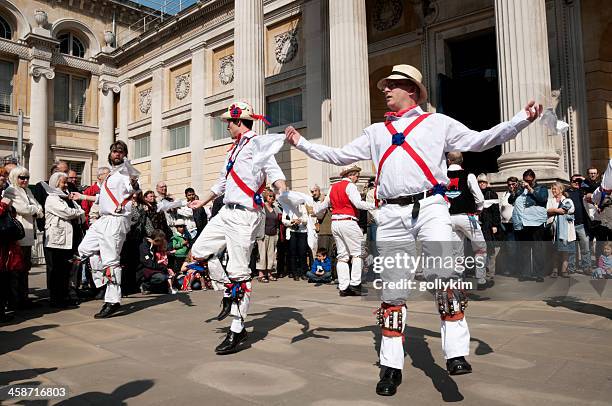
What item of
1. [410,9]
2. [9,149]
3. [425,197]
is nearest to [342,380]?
[425,197]

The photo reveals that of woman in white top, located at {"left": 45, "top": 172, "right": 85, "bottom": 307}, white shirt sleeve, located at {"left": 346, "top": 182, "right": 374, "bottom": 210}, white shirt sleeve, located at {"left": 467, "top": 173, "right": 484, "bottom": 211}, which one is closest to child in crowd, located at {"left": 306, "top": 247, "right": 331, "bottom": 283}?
white shirt sleeve, located at {"left": 346, "top": 182, "right": 374, "bottom": 210}

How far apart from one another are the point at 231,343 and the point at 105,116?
91.0 ft

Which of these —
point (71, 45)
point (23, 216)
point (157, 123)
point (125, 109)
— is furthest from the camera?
point (125, 109)

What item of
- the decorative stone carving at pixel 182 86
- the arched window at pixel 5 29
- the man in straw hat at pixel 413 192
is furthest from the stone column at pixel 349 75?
the arched window at pixel 5 29

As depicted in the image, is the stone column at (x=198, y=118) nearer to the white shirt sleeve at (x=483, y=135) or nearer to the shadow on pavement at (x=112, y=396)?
the shadow on pavement at (x=112, y=396)

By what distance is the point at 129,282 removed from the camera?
27.3 ft

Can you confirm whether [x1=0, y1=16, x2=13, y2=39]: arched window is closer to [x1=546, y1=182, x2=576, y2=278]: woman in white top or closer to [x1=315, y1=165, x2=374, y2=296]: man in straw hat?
[x1=315, y1=165, x2=374, y2=296]: man in straw hat

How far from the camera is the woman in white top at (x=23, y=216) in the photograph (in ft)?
21.3

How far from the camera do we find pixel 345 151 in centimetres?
370

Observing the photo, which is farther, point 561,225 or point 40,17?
point 40,17

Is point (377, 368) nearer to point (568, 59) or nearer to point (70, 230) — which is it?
point (70, 230)

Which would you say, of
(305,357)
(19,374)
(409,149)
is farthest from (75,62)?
(409,149)

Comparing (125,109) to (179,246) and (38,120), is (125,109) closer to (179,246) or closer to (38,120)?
(38,120)

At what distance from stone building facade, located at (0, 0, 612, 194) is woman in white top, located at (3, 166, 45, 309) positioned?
7784 millimetres
